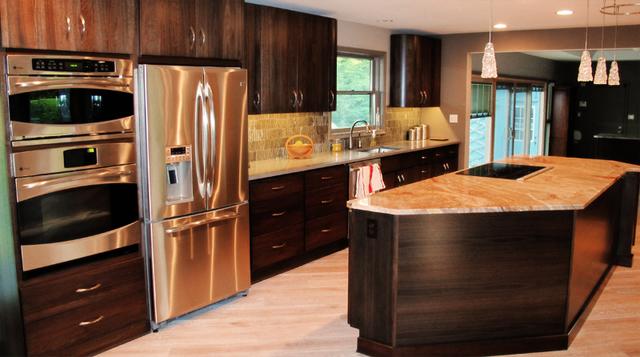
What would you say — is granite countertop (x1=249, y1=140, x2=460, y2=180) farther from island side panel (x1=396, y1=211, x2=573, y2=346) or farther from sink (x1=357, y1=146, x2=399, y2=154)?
island side panel (x1=396, y1=211, x2=573, y2=346)

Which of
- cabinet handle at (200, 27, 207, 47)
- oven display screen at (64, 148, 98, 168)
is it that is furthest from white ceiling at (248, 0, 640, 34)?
oven display screen at (64, 148, 98, 168)

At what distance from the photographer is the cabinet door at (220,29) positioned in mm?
3754

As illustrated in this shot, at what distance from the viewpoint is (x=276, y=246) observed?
4.61 m

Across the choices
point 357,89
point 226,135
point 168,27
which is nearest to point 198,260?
point 226,135

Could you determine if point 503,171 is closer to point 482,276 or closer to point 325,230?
point 482,276

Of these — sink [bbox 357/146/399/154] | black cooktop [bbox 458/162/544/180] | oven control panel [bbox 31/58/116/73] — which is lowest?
black cooktop [bbox 458/162/544/180]

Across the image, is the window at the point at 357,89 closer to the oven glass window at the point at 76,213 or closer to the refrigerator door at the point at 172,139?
the refrigerator door at the point at 172,139

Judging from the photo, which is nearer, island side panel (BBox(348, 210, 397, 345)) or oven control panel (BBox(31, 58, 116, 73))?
oven control panel (BBox(31, 58, 116, 73))

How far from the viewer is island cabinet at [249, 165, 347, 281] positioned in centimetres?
443

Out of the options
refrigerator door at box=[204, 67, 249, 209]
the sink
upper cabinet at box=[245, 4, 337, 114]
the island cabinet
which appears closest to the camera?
refrigerator door at box=[204, 67, 249, 209]

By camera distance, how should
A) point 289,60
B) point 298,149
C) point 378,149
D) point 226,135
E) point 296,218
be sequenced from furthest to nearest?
point 378,149
point 298,149
point 289,60
point 296,218
point 226,135

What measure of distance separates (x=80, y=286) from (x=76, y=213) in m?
0.42

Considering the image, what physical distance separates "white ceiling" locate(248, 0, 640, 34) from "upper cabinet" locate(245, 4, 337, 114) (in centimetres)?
20

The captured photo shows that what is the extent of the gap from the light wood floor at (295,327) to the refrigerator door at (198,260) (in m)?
0.16
